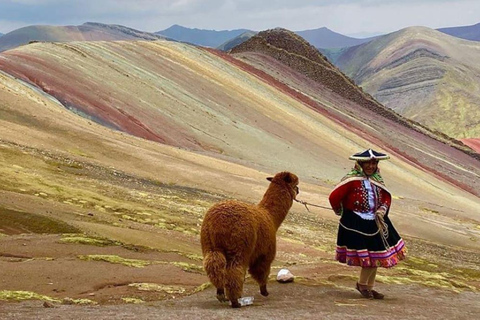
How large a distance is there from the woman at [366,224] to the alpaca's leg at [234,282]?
2267mm

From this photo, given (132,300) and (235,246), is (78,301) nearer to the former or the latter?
(132,300)

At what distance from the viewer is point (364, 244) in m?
10.2

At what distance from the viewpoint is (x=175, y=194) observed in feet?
78.6

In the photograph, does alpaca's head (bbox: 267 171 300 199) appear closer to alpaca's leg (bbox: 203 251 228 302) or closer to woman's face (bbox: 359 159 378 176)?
woman's face (bbox: 359 159 378 176)

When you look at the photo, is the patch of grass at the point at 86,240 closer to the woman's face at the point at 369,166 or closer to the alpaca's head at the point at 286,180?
the alpaca's head at the point at 286,180

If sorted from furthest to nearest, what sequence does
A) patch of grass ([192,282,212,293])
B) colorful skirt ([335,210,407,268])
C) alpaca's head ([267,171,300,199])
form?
alpaca's head ([267,171,300,199]) → colorful skirt ([335,210,407,268]) → patch of grass ([192,282,212,293])

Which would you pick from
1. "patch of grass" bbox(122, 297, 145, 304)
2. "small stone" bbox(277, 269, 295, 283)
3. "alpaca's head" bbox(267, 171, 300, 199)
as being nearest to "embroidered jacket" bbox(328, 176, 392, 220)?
"alpaca's head" bbox(267, 171, 300, 199)

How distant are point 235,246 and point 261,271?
39.0 inches

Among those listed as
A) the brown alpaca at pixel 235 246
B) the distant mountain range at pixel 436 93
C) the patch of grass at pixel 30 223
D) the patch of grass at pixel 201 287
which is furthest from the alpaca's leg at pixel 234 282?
the distant mountain range at pixel 436 93

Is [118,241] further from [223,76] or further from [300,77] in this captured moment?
[300,77]

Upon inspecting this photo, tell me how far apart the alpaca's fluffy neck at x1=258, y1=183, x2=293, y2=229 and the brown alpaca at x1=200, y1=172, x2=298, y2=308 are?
42cm

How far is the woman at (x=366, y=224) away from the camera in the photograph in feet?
33.6

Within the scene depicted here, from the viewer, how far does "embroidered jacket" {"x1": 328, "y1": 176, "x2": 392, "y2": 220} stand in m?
10.3

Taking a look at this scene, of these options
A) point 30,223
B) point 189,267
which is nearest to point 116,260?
point 189,267
